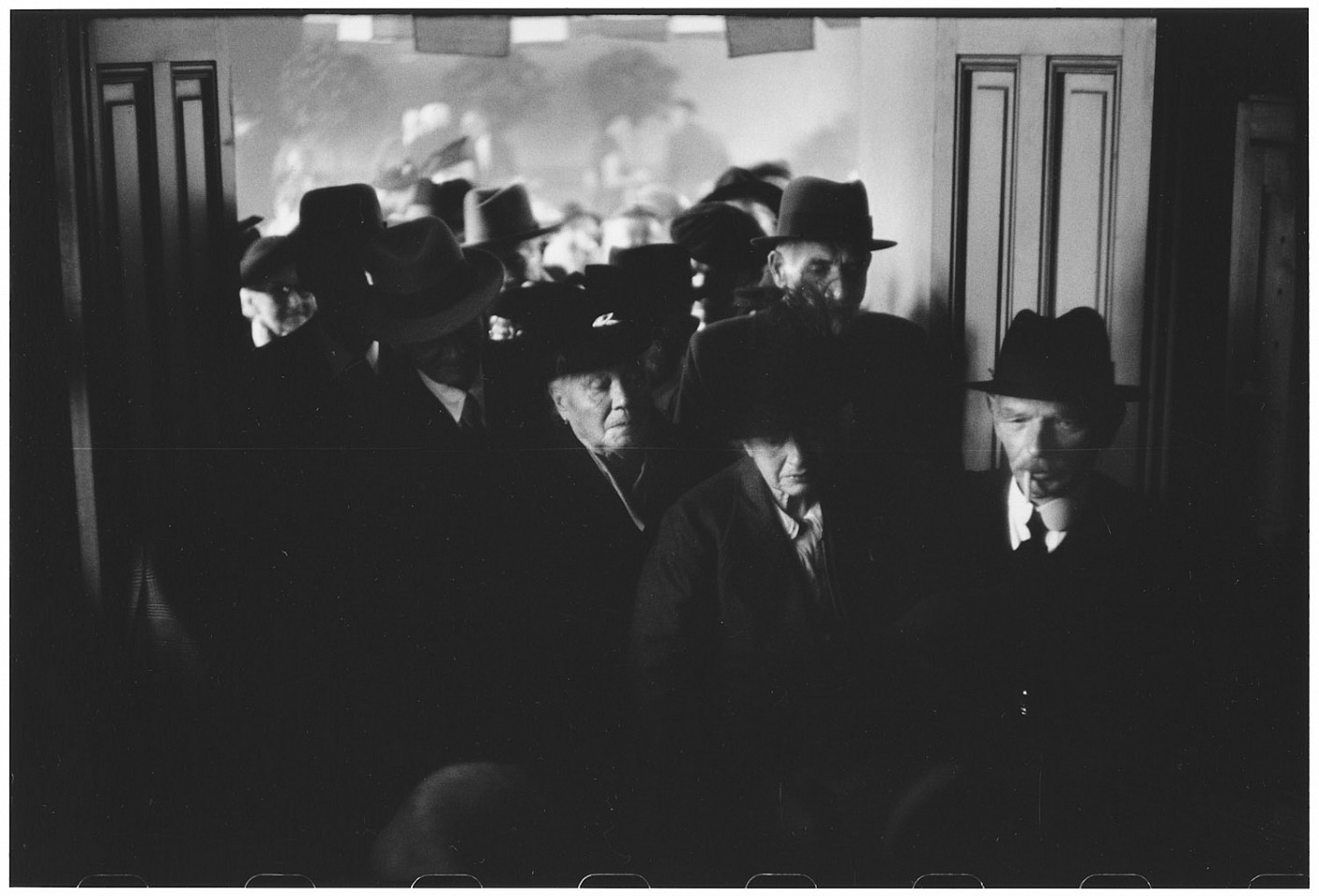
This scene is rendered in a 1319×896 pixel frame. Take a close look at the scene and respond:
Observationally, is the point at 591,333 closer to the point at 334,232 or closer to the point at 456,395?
the point at 456,395

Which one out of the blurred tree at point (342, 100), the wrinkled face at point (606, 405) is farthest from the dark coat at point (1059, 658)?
the blurred tree at point (342, 100)

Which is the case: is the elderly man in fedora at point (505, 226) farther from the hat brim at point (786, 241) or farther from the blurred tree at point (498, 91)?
the hat brim at point (786, 241)

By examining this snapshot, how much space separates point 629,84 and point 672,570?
1.23m

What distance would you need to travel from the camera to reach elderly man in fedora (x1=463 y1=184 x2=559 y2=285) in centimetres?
344

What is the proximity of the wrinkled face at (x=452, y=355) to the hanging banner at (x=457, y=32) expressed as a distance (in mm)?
688

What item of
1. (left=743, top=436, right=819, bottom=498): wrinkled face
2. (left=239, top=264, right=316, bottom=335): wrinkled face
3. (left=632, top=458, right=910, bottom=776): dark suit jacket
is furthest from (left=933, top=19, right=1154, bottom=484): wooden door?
(left=239, top=264, right=316, bottom=335): wrinkled face

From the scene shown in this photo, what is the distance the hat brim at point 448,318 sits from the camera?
347 centimetres

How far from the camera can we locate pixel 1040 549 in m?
3.56

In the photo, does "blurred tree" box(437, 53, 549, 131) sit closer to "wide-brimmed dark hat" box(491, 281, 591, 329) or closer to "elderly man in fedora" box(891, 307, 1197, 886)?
"wide-brimmed dark hat" box(491, 281, 591, 329)

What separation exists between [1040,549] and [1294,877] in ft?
3.64

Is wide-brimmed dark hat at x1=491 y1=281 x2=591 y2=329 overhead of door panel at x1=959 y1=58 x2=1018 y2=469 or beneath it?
beneath

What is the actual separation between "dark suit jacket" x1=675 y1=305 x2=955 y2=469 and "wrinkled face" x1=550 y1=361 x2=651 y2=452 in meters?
0.11

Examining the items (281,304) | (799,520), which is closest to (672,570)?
(799,520)

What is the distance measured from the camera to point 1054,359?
11.5ft
